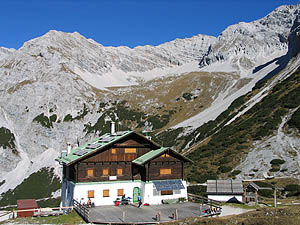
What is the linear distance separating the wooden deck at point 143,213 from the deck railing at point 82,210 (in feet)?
1.33

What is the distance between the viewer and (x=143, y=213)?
99.1 feet

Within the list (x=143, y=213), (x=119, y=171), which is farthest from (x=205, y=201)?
(x=119, y=171)

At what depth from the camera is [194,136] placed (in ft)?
325

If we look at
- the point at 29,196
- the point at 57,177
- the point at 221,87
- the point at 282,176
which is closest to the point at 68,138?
the point at 57,177

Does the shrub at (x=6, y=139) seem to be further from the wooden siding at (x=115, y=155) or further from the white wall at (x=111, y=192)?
the wooden siding at (x=115, y=155)

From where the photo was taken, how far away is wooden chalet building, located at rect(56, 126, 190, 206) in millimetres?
34781

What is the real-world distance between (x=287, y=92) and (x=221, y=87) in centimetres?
8284

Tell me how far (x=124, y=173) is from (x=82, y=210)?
328 inches

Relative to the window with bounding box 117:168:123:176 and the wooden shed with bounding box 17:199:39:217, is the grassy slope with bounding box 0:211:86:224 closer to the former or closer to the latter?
the wooden shed with bounding box 17:199:39:217

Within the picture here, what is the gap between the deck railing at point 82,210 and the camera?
27766 millimetres

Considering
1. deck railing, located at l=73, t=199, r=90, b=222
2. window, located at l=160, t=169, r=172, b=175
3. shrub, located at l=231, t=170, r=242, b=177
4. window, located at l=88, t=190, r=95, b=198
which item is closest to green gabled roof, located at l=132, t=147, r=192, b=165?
window, located at l=160, t=169, r=172, b=175

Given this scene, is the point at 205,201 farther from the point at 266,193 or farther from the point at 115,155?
the point at 266,193

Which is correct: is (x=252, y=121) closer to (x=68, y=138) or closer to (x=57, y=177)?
(x=57, y=177)

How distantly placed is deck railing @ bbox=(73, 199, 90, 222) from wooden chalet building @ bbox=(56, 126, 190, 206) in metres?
1.25
